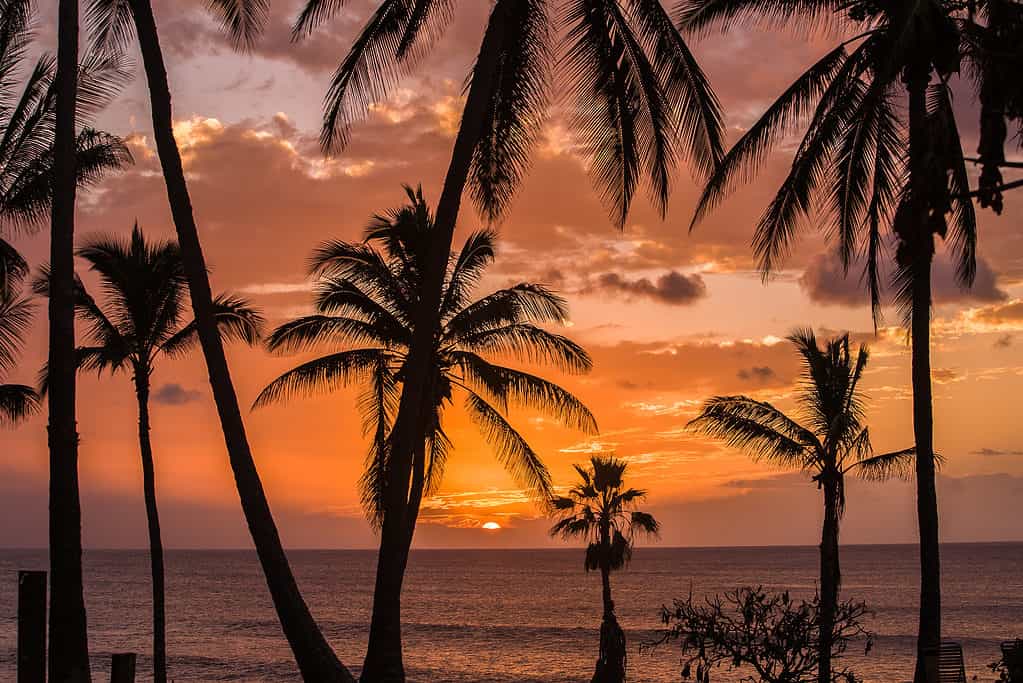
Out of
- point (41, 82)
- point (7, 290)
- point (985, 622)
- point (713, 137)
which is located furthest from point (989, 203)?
point (985, 622)

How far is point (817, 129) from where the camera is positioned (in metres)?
17.1

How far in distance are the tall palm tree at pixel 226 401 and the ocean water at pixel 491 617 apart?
32141mm

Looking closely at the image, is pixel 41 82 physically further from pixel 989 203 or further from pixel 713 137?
pixel 989 203

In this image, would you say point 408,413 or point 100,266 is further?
point 100,266

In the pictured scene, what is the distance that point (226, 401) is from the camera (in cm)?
1331

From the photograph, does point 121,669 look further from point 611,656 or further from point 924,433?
point 611,656

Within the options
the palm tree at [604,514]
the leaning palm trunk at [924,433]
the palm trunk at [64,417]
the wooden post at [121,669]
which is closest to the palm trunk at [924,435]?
the leaning palm trunk at [924,433]

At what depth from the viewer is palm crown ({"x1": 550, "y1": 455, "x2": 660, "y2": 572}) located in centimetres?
3597

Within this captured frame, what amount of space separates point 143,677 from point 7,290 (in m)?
28.6

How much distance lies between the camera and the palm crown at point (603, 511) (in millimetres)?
35969

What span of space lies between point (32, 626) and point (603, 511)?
29020 mm

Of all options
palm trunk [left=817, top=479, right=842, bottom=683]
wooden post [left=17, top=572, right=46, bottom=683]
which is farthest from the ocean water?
wooden post [left=17, top=572, right=46, bottom=683]

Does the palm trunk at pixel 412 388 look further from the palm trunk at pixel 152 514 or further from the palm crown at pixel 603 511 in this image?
the palm crown at pixel 603 511

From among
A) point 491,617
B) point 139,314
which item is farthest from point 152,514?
point 491,617
